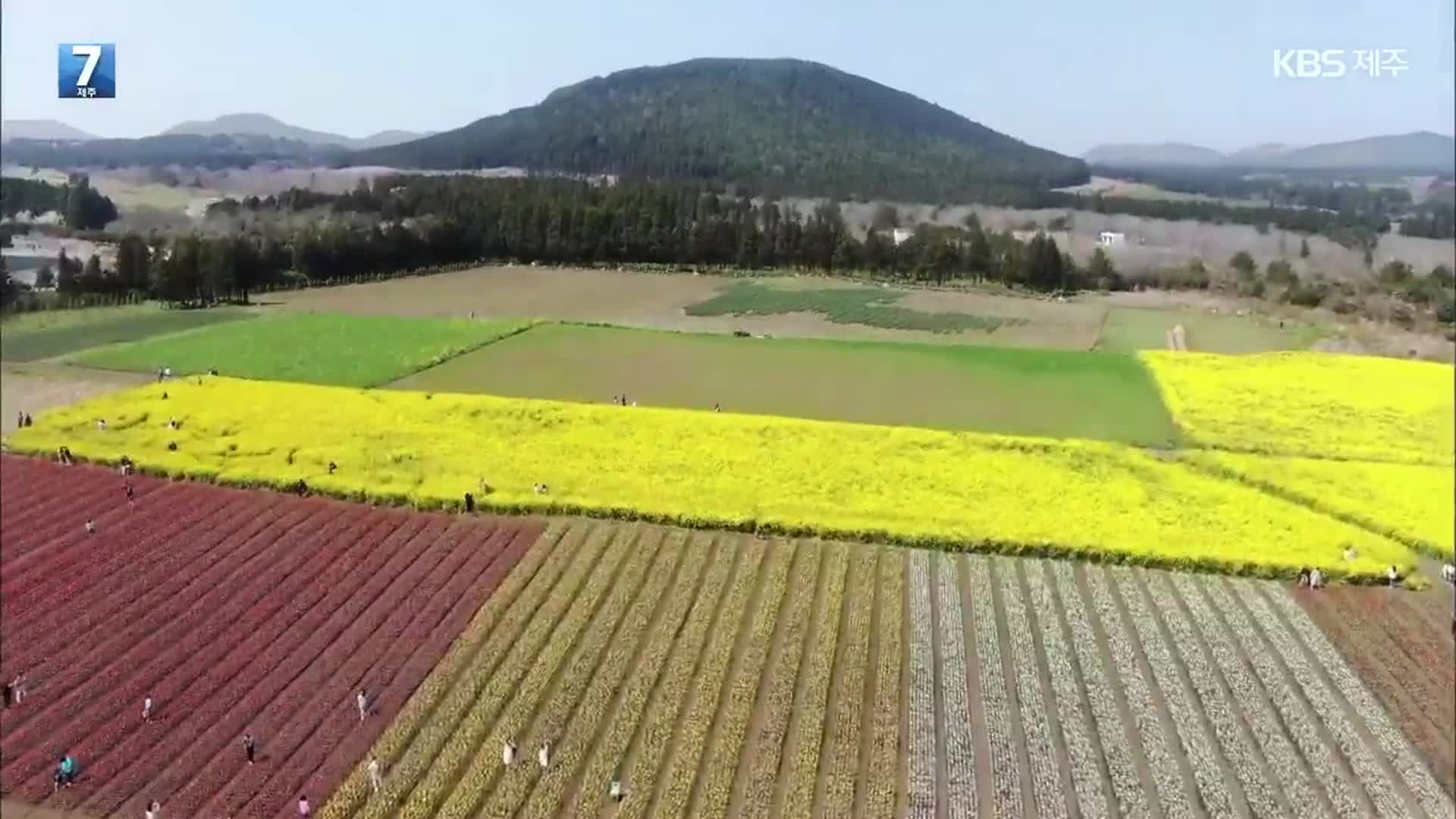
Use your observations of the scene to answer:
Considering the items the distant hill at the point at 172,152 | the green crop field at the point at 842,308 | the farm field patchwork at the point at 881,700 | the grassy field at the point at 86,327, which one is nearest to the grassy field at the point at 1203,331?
the green crop field at the point at 842,308

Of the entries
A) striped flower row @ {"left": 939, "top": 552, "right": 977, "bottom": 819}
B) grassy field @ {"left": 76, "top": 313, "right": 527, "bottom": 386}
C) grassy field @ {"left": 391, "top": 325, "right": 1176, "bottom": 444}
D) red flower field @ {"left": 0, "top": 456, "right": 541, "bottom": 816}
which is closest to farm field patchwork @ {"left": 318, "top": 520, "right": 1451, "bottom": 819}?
striped flower row @ {"left": 939, "top": 552, "right": 977, "bottom": 819}

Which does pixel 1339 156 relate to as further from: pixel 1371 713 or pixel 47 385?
pixel 47 385

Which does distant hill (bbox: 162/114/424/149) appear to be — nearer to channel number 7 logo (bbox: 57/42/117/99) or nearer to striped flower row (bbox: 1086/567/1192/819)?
channel number 7 logo (bbox: 57/42/117/99)

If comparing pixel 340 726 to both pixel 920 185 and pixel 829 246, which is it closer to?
pixel 829 246

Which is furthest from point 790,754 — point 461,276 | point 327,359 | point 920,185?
point 920,185

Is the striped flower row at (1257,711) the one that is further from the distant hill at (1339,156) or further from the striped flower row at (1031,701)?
the distant hill at (1339,156)
